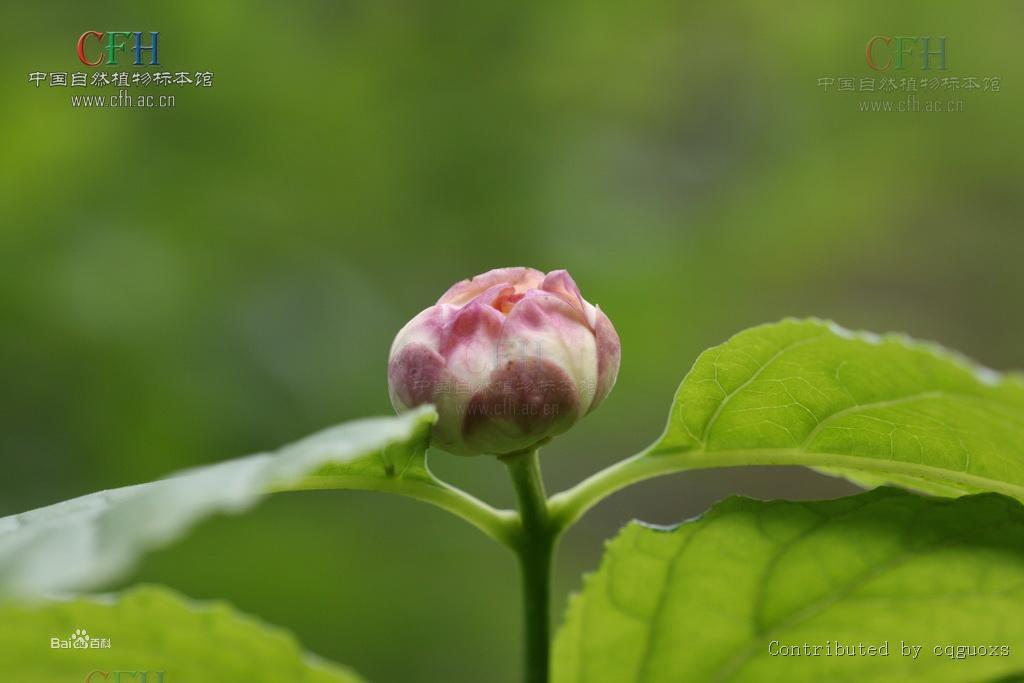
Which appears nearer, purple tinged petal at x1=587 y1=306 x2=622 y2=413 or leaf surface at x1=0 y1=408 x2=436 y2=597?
leaf surface at x1=0 y1=408 x2=436 y2=597

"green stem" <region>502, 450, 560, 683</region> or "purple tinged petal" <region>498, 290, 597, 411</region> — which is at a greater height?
"purple tinged petal" <region>498, 290, 597, 411</region>

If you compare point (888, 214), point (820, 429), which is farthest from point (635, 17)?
point (820, 429)

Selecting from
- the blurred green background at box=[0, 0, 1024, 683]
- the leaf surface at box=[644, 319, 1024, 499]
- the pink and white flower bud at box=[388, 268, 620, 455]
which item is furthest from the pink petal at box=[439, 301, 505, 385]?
the blurred green background at box=[0, 0, 1024, 683]

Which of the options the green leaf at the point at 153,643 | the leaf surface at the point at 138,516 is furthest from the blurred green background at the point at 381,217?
the leaf surface at the point at 138,516

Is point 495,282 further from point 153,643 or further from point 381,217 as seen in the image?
point 381,217

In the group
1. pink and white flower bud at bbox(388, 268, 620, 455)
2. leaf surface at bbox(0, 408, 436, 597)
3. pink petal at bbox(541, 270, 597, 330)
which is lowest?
leaf surface at bbox(0, 408, 436, 597)

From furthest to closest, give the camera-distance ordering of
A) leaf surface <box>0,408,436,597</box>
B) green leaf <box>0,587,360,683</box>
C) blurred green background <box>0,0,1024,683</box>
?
1. blurred green background <box>0,0,1024,683</box>
2. green leaf <box>0,587,360,683</box>
3. leaf surface <box>0,408,436,597</box>

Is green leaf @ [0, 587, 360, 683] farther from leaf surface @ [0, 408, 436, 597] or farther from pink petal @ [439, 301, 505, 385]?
pink petal @ [439, 301, 505, 385]

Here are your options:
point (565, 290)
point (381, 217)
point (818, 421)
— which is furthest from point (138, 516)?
point (381, 217)
